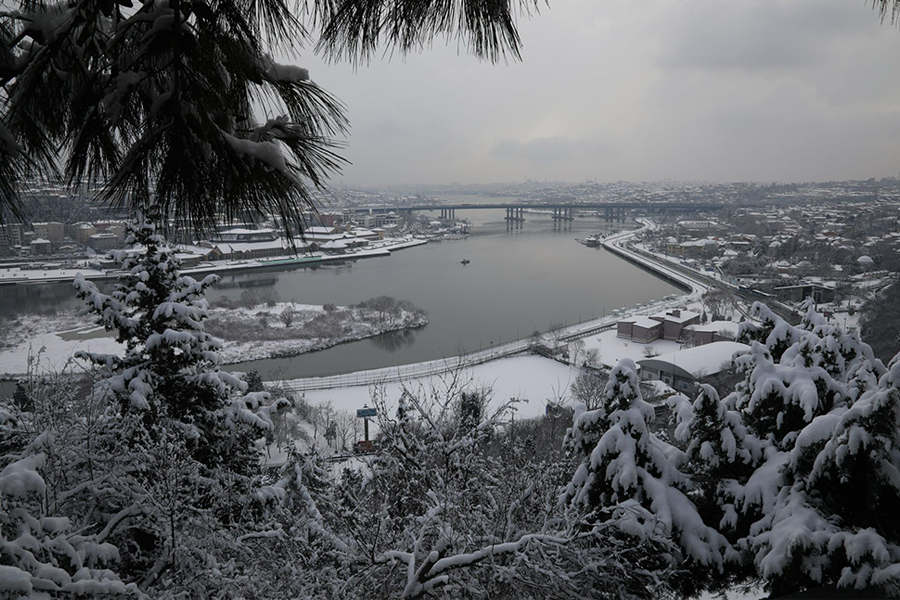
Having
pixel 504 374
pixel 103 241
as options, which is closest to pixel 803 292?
pixel 504 374

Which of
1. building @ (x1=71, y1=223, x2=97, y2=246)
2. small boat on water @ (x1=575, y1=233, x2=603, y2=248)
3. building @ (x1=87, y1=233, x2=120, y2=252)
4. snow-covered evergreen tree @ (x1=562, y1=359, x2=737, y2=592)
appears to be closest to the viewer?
snow-covered evergreen tree @ (x1=562, y1=359, x2=737, y2=592)

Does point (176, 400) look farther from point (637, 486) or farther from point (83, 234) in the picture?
point (83, 234)

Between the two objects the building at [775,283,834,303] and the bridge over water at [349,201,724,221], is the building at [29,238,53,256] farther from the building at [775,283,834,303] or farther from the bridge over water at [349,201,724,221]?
the bridge over water at [349,201,724,221]

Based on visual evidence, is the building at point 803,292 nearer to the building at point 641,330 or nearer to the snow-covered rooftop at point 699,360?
the building at point 641,330

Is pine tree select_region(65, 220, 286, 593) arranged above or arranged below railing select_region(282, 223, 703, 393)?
above

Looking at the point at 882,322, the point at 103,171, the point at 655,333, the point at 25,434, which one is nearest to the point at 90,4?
the point at 103,171

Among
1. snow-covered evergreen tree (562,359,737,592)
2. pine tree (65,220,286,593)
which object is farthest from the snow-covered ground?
snow-covered evergreen tree (562,359,737,592)
